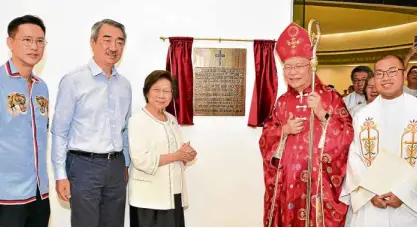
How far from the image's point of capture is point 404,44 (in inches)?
188

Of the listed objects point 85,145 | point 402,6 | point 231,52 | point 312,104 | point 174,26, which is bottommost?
point 85,145

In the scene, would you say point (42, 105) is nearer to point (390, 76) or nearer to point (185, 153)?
point (185, 153)

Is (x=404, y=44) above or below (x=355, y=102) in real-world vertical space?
above

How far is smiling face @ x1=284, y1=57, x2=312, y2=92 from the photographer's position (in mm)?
3078

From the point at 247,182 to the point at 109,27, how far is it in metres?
2.22

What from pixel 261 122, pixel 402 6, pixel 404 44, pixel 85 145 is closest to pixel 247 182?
pixel 261 122

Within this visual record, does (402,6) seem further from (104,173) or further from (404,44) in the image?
(104,173)

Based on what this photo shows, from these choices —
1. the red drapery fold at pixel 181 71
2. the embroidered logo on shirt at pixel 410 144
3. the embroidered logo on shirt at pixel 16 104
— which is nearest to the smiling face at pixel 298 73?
the embroidered logo on shirt at pixel 410 144

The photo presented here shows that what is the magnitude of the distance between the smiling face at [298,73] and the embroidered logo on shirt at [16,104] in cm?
184

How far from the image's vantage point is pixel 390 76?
8.79 feet

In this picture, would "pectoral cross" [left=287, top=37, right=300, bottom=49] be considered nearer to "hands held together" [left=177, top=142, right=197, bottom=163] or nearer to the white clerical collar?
the white clerical collar

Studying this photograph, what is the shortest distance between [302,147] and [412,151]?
2.43 ft

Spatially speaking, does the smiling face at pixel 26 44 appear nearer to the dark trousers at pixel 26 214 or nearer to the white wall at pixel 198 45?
the dark trousers at pixel 26 214

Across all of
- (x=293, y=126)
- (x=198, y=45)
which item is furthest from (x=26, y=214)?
(x=198, y=45)
